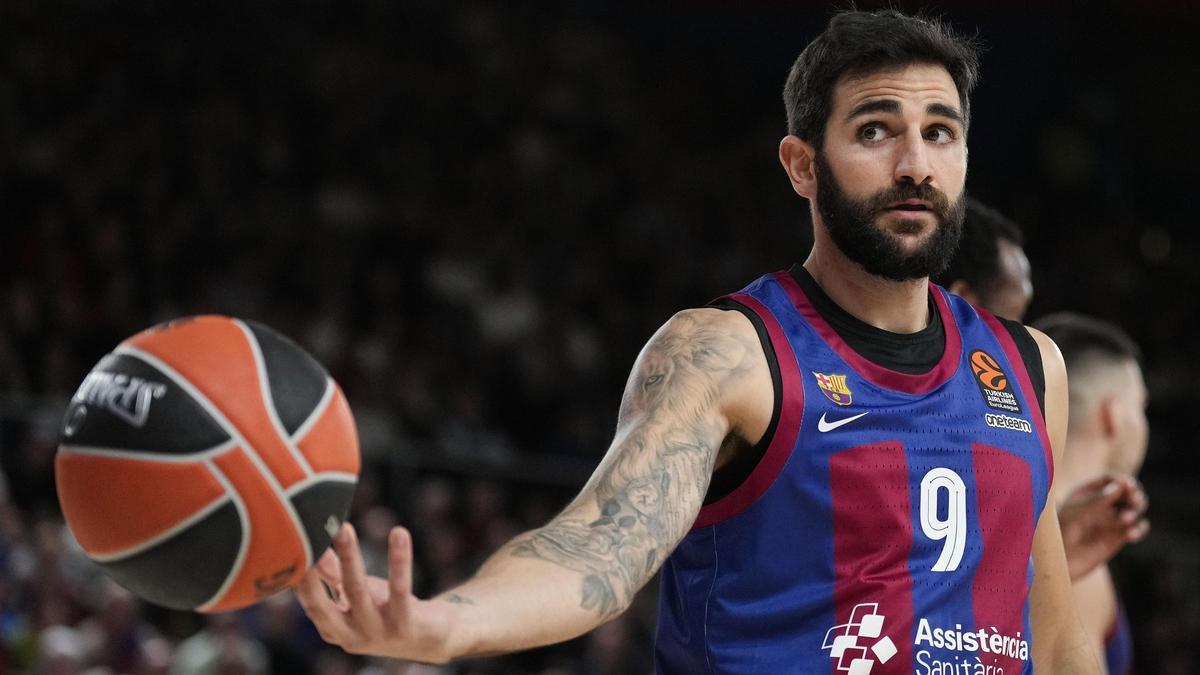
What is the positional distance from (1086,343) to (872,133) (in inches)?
92.2

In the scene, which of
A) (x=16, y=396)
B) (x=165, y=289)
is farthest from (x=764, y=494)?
(x=165, y=289)

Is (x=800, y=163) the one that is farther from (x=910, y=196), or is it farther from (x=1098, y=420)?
(x=1098, y=420)

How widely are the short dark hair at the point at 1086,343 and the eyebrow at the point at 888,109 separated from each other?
2.06 meters

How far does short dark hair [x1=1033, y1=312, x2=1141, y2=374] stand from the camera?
216 inches

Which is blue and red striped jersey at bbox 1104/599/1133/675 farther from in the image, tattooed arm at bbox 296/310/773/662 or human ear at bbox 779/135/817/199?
tattooed arm at bbox 296/310/773/662

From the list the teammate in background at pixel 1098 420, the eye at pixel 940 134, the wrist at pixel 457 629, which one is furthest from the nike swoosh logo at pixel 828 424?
the teammate in background at pixel 1098 420

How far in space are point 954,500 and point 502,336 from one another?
960cm

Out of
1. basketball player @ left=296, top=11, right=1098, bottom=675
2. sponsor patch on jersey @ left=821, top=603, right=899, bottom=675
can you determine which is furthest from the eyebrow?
sponsor patch on jersey @ left=821, top=603, right=899, bottom=675

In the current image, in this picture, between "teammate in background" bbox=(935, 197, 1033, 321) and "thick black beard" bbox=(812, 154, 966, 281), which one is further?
"teammate in background" bbox=(935, 197, 1033, 321)

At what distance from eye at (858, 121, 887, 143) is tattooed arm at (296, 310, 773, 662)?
0.51 m

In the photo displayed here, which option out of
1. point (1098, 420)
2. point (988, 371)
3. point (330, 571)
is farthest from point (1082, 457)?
point (330, 571)

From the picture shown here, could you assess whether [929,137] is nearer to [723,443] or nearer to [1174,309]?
[723,443]

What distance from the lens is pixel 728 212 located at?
1545cm

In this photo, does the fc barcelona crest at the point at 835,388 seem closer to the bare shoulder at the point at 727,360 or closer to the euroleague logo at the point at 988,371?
the bare shoulder at the point at 727,360
